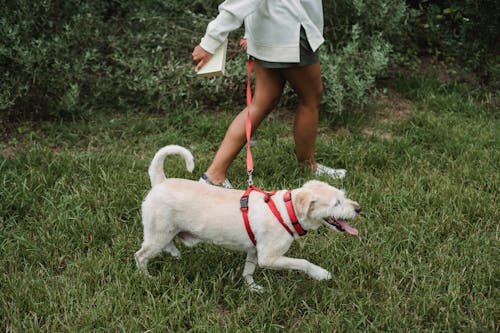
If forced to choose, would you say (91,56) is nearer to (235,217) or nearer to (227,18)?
(227,18)

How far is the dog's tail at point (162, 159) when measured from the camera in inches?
118

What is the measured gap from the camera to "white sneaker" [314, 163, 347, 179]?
165 inches

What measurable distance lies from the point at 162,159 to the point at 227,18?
85cm

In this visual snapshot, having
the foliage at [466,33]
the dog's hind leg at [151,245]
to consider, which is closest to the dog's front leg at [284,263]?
the dog's hind leg at [151,245]

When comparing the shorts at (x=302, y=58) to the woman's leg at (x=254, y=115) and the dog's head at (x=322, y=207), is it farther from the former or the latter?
the dog's head at (x=322, y=207)

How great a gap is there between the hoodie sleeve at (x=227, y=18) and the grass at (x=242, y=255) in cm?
124

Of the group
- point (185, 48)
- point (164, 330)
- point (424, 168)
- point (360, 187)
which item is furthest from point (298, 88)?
point (185, 48)

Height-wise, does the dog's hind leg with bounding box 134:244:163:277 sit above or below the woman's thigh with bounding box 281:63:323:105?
below

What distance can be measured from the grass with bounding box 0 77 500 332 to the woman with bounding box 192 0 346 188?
35 centimetres

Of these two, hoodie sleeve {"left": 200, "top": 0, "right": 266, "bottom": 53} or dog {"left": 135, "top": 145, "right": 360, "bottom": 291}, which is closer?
dog {"left": 135, "top": 145, "right": 360, "bottom": 291}

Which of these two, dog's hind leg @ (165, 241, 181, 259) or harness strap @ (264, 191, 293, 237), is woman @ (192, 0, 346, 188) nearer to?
dog's hind leg @ (165, 241, 181, 259)

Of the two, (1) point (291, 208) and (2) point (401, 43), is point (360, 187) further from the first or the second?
(2) point (401, 43)

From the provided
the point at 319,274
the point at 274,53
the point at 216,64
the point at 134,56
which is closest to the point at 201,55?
the point at 216,64

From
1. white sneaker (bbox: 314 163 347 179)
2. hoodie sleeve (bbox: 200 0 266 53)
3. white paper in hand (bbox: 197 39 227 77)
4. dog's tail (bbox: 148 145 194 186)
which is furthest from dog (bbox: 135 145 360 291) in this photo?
white sneaker (bbox: 314 163 347 179)
